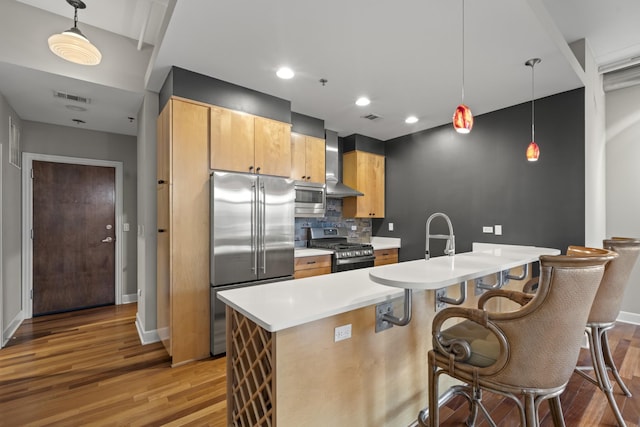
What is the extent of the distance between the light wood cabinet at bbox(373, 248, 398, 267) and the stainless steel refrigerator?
1.77 meters

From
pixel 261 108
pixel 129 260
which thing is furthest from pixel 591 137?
pixel 129 260

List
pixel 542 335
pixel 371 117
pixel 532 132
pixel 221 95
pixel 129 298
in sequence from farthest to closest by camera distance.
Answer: pixel 129 298 < pixel 371 117 < pixel 532 132 < pixel 221 95 < pixel 542 335

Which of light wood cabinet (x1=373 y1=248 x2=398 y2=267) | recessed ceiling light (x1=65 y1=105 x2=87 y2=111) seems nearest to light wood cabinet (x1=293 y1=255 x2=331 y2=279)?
light wood cabinet (x1=373 y1=248 x2=398 y2=267)

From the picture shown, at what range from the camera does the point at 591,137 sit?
325cm

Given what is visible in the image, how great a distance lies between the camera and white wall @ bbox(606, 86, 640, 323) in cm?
358

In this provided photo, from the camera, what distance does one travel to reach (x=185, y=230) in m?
2.73

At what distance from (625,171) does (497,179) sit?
1.50 metres

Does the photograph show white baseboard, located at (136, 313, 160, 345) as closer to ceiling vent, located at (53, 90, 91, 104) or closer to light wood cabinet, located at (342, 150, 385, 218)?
ceiling vent, located at (53, 90, 91, 104)

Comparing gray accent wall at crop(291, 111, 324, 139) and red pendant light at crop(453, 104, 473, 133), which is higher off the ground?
gray accent wall at crop(291, 111, 324, 139)

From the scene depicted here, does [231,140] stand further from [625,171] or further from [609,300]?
[625,171]

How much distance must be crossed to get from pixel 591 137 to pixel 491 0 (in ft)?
7.80

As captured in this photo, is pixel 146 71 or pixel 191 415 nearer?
pixel 191 415

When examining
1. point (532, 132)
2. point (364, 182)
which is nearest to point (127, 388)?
point (364, 182)

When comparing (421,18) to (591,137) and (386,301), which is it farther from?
(591,137)
